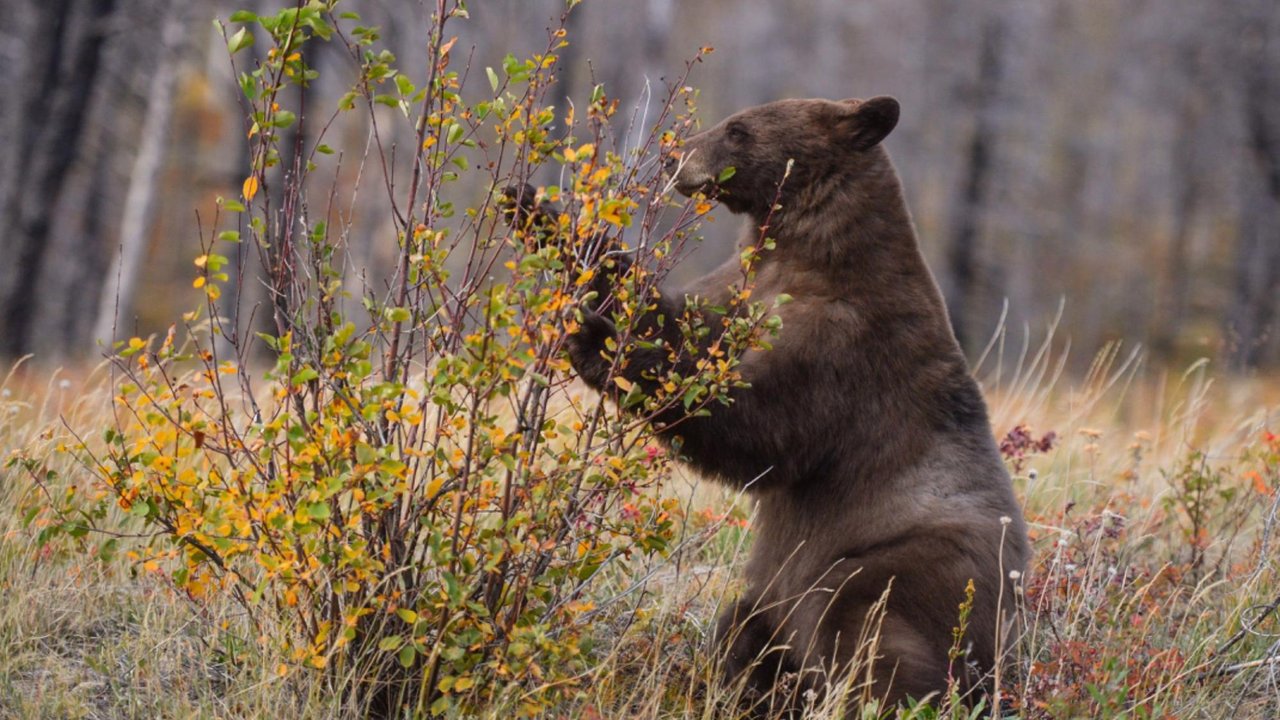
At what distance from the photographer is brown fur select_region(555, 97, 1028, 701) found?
3.68 meters

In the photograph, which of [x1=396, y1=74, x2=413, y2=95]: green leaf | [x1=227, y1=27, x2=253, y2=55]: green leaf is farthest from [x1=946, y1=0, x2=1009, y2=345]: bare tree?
[x1=227, y1=27, x2=253, y2=55]: green leaf

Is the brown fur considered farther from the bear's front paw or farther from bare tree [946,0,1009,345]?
bare tree [946,0,1009,345]

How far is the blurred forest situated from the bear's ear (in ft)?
3.15

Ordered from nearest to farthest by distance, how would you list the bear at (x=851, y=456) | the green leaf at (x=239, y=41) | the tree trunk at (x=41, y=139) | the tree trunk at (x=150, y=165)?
the green leaf at (x=239, y=41) → the bear at (x=851, y=456) → the tree trunk at (x=41, y=139) → the tree trunk at (x=150, y=165)

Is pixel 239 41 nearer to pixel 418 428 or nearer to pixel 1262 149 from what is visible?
pixel 418 428

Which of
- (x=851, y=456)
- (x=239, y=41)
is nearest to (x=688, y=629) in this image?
(x=851, y=456)

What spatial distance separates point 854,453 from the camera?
3936 millimetres

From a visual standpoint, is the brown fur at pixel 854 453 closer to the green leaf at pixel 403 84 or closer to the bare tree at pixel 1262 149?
the green leaf at pixel 403 84

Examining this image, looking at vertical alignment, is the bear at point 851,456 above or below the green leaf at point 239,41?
below

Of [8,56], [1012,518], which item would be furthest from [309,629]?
[8,56]

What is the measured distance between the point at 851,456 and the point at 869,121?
1.28m

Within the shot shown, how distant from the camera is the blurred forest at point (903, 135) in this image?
1229cm

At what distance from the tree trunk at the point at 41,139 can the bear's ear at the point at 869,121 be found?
30.6ft

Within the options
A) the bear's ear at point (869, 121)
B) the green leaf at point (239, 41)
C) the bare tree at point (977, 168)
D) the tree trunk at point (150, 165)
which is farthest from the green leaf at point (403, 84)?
the bare tree at point (977, 168)
